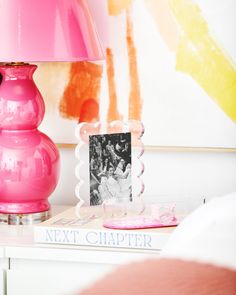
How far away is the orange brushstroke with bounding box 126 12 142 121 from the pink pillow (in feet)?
4.43

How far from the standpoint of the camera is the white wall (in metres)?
1.77

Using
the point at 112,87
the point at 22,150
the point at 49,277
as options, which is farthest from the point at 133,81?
the point at 49,277

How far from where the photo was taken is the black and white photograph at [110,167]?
1641 millimetres

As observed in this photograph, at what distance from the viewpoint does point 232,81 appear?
1715 mm

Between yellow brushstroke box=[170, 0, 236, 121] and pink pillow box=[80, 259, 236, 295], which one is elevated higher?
yellow brushstroke box=[170, 0, 236, 121]

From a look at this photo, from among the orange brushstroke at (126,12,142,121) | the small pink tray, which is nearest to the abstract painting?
the orange brushstroke at (126,12,142,121)

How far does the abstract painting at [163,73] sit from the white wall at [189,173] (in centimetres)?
4

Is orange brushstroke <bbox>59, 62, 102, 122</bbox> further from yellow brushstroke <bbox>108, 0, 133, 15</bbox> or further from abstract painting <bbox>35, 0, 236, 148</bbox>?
yellow brushstroke <bbox>108, 0, 133, 15</bbox>

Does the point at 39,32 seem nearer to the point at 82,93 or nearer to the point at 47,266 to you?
the point at 82,93

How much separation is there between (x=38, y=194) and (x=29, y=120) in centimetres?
18

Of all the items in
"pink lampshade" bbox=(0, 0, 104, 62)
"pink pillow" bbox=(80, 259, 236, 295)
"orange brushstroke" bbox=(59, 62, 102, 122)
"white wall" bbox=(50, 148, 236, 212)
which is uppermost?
"pink lampshade" bbox=(0, 0, 104, 62)

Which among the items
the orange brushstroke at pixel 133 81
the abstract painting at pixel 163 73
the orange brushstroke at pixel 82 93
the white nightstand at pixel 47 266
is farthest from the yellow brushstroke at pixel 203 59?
the white nightstand at pixel 47 266

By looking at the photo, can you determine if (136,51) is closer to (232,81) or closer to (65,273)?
(232,81)

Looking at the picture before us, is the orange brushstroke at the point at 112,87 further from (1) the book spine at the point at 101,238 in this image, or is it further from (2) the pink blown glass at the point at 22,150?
(1) the book spine at the point at 101,238
